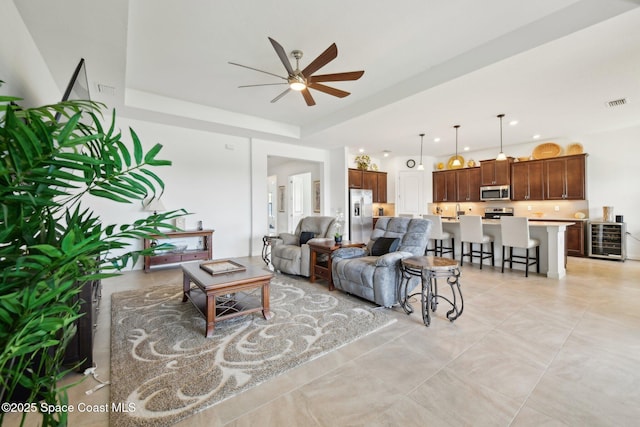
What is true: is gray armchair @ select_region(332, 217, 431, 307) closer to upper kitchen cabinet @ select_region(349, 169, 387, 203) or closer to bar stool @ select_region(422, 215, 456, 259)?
bar stool @ select_region(422, 215, 456, 259)

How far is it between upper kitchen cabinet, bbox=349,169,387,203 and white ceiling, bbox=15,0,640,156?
2.63 meters

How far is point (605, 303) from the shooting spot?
324 centimetres

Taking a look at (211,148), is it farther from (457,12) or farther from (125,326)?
(457,12)

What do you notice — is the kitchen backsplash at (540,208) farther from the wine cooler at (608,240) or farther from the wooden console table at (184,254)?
the wooden console table at (184,254)

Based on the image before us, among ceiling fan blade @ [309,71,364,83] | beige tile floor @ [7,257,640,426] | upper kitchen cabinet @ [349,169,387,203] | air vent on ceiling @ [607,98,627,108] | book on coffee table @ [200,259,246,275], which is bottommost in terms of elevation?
beige tile floor @ [7,257,640,426]

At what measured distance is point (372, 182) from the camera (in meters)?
8.30

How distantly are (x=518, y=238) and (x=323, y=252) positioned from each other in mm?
3233

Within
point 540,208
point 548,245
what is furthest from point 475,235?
point 540,208

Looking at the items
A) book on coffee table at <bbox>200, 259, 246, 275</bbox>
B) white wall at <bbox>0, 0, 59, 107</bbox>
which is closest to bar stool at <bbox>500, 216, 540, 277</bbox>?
book on coffee table at <bbox>200, 259, 246, 275</bbox>

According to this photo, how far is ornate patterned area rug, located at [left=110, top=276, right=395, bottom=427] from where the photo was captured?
5.62 feet

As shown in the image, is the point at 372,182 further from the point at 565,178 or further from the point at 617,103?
the point at 617,103

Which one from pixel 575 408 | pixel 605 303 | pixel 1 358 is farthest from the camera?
pixel 605 303

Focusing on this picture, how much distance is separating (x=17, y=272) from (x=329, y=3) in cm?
301

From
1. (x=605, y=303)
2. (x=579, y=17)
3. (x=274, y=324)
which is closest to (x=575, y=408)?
(x=274, y=324)
